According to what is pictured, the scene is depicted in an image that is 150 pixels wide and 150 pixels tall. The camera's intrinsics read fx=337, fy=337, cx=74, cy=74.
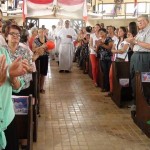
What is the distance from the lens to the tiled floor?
459 centimetres

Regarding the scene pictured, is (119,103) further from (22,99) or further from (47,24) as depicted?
(47,24)

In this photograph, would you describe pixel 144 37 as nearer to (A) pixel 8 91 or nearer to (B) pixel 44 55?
(B) pixel 44 55

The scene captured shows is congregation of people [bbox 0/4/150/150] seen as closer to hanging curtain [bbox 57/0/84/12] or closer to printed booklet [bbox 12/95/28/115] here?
printed booklet [bbox 12/95/28/115]

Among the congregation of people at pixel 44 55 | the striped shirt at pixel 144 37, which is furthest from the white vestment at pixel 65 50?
the striped shirt at pixel 144 37

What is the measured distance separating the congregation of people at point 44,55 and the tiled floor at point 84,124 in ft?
1.77

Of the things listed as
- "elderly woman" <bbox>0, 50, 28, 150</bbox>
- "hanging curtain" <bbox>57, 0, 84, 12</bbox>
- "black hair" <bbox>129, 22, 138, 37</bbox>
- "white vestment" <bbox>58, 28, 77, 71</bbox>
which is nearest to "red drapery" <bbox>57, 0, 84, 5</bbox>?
"hanging curtain" <bbox>57, 0, 84, 12</bbox>

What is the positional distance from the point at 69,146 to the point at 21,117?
1.46 metres

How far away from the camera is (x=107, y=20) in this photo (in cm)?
1562

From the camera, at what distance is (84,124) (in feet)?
18.1

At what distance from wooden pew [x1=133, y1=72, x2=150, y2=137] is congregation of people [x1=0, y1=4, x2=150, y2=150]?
23.0 inches

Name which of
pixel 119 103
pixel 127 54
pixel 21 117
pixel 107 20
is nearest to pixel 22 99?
pixel 21 117

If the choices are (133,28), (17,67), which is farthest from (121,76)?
(17,67)

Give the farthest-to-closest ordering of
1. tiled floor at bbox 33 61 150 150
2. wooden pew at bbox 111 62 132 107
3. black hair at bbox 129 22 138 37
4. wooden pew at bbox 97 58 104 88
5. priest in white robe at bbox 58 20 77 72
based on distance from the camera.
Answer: priest in white robe at bbox 58 20 77 72, wooden pew at bbox 97 58 104 88, wooden pew at bbox 111 62 132 107, black hair at bbox 129 22 138 37, tiled floor at bbox 33 61 150 150

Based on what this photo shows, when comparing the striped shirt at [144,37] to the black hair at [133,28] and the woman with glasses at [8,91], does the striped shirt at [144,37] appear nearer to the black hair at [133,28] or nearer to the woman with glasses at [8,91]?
the black hair at [133,28]
